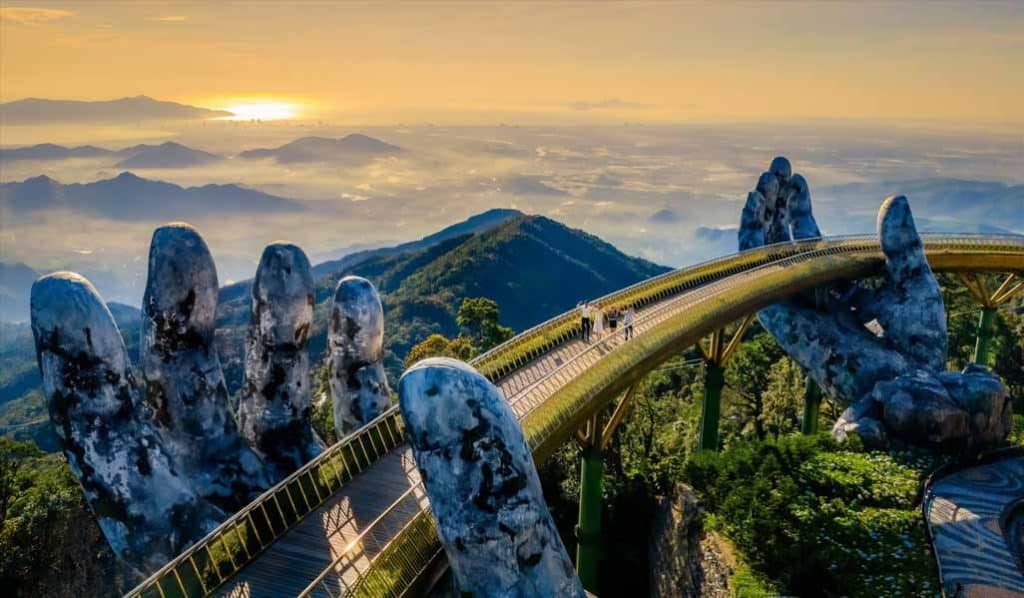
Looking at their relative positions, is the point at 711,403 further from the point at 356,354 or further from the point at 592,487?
the point at 356,354

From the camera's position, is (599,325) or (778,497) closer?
(778,497)

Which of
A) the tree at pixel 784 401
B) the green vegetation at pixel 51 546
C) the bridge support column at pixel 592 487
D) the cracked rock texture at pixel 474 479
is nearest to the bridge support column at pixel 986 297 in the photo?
the tree at pixel 784 401

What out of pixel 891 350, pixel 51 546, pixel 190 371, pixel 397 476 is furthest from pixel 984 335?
pixel 51 546

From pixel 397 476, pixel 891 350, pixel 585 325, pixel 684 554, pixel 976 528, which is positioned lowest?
pixel 684 554

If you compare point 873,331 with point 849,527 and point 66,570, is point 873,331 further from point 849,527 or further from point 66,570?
point 66,570

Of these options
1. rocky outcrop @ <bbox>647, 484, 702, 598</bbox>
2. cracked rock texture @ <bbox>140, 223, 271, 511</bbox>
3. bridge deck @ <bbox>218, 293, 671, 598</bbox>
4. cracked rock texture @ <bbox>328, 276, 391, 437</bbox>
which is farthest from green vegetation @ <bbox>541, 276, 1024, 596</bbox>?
cracked rock texture @ <bbox>140, 223, 271, 511</bbox>

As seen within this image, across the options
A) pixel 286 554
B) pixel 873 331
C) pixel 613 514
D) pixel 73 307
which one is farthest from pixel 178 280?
pixel 873 331

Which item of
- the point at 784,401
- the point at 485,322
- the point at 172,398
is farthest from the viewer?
the point at 784,401

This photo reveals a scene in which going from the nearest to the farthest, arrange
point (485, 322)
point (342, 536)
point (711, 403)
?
1. point (342, 536)
2. point (711, 403)
3. point (485, 322)
